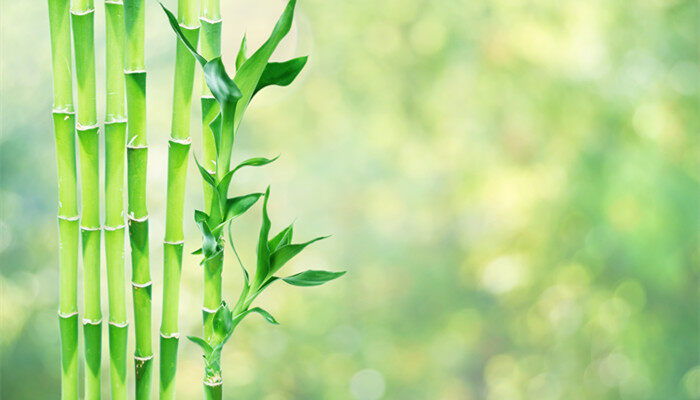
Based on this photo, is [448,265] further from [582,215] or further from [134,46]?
[134,46]

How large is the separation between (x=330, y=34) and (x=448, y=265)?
2.16 ft

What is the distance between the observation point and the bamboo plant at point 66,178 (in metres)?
0.46

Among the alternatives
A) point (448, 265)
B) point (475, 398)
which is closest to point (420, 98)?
point (448, 265)

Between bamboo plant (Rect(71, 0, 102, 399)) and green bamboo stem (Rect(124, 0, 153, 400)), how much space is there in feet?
0.08

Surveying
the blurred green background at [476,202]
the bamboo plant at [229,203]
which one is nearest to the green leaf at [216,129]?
the bamboo plant at [229,203]

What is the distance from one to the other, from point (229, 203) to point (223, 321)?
0.26ft

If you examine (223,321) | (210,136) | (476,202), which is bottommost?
(476,202)

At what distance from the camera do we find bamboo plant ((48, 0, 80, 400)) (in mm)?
456

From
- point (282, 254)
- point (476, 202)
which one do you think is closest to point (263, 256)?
point (282, 254)

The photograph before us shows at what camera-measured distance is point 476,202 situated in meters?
1.77

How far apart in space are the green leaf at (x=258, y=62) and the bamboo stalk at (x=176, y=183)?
47mm

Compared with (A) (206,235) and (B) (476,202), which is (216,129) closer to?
(A) (206,235)

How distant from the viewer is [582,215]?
5.78ft

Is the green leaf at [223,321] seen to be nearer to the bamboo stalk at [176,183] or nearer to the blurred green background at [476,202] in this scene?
the bamboo stalk at [176,183]
